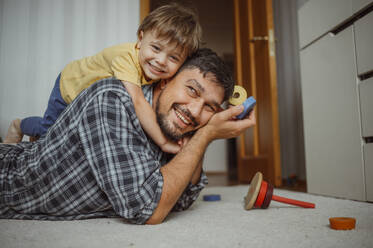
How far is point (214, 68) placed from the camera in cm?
117

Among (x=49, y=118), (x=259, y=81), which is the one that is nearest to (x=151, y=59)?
(x=49, y=118)

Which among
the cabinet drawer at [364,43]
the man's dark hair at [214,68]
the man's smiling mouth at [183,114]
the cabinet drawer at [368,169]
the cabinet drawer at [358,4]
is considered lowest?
the cabinet drawer at [368,169]

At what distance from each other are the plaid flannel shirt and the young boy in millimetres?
92

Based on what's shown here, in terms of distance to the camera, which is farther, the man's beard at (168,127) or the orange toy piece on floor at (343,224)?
the man's beard at (168,127)

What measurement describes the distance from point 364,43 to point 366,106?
30 centimetres

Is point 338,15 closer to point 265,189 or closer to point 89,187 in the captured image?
point 265,189

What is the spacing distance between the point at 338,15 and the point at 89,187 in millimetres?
1514

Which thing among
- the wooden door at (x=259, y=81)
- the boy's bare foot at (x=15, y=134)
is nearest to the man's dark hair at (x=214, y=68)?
the boy's bare foot at (x=15, y=134)

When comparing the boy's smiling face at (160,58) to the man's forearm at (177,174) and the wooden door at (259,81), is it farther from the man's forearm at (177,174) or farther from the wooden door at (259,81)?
the wooden door at (259,81)

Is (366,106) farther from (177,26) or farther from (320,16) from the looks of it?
(177,26)

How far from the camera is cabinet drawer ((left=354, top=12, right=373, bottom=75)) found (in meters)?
1.35

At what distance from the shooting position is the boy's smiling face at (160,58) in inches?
48.0

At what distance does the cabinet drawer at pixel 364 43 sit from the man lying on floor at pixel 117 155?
2.17 feet

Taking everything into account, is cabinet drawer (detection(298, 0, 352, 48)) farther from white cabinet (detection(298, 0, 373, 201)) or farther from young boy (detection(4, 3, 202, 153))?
young boy (detection(4, 3, 202, 153))
